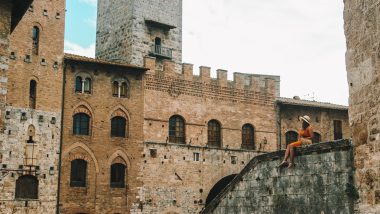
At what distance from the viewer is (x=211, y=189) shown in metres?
28.8

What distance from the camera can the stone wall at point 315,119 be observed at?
104ft

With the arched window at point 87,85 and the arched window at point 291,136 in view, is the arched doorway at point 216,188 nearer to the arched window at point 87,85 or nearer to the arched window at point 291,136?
the arched window at point 291,136

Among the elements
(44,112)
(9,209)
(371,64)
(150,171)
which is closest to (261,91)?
(150,171)

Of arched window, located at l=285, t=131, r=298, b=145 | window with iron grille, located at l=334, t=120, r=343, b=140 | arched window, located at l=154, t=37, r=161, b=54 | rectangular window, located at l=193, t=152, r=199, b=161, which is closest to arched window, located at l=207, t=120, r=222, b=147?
rectangular window, located at l=193, t=152, r=199, b=161

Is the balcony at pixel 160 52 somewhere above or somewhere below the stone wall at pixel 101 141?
above

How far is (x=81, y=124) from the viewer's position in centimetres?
2592

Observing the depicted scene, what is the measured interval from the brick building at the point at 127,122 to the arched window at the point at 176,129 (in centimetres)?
6

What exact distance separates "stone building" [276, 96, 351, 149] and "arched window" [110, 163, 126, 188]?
32.6 ft

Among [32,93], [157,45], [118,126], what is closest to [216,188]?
[118,126]

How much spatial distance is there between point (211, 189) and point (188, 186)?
1470 mm

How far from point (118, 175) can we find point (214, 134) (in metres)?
6.16

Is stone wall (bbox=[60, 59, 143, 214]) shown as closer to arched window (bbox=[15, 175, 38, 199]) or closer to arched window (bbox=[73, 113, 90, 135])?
arched window (bbox=[73, 113, 90, 135])

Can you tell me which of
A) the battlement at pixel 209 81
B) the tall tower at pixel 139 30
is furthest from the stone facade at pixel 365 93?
the tall tower at pixel 139 30

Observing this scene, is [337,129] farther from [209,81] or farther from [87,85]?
[87,85]
